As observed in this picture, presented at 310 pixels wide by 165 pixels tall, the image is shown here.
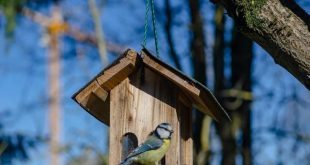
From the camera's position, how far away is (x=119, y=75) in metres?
3.34

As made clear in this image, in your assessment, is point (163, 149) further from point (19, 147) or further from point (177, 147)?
point (19, 147)

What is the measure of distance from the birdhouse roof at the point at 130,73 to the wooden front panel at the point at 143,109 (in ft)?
0.19

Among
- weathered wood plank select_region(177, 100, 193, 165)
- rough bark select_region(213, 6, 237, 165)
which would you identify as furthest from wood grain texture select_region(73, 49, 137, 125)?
rough bark select_region(213, 6, 237, 165)

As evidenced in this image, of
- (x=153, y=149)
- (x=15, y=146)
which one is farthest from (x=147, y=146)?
(x=15, y=146)

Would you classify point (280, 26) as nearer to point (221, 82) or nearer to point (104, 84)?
point (104, 84)

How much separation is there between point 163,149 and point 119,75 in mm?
487

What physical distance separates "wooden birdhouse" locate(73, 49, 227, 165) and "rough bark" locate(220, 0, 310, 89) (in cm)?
39

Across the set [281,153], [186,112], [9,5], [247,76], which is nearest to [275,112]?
[281,153]

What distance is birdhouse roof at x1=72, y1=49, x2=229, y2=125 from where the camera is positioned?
10.5ft

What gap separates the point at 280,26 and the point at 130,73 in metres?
0.80

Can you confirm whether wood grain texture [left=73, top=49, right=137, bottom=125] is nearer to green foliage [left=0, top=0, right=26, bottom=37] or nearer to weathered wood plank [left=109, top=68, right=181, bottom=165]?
weathered wood plank [left=109, top=68, right=181, bottom=165]

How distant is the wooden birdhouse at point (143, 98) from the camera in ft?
10.7

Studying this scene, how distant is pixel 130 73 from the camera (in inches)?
133

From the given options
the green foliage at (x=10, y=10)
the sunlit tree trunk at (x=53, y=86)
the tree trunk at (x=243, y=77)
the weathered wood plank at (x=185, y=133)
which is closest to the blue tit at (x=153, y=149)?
the weathered wood plank at (x=185, y=133)
